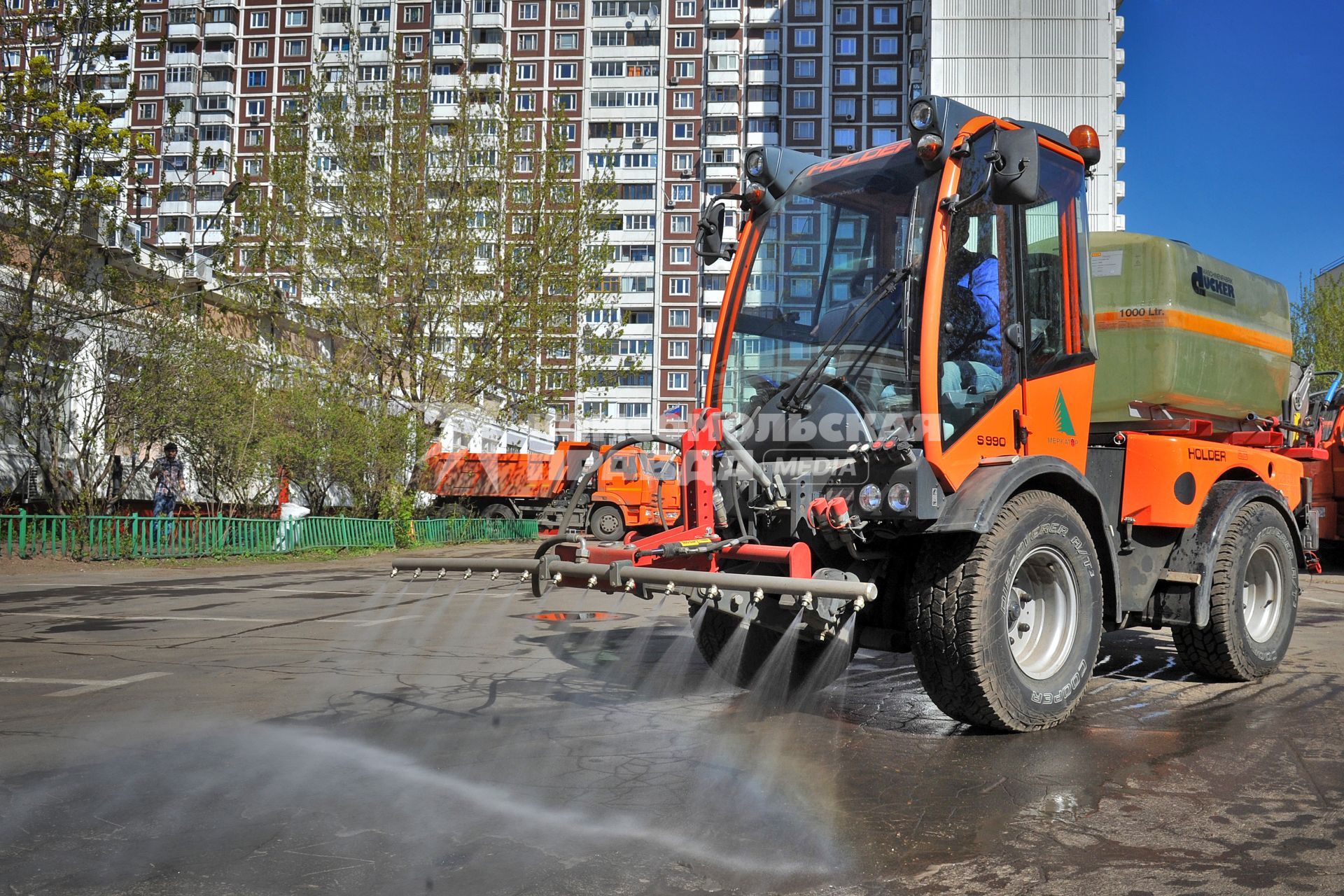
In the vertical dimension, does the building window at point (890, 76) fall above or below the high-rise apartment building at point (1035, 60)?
above

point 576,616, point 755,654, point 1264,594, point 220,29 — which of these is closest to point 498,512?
point 576,616

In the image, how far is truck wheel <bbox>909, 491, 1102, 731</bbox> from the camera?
5.04 meters

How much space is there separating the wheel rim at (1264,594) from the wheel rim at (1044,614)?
2.23m

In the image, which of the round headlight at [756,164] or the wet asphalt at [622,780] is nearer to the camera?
the wet asphalt at [622,780]

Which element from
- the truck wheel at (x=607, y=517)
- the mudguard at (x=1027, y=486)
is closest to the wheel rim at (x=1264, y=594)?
the mudguard at (x=1027, y=486)

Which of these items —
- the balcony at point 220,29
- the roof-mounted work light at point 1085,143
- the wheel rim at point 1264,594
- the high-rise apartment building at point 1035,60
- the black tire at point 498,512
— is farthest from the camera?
the balcony at point 220,29

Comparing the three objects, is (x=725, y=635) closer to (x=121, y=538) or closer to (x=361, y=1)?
(x=121, y=538)

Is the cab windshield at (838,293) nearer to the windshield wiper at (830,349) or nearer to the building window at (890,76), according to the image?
the windshield wiper at (830,349)

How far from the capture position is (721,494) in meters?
5.61

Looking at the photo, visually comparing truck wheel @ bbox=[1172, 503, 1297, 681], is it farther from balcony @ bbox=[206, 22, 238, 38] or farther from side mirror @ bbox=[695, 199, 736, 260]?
balcony @ bbox=[206, 22, 238, 38]

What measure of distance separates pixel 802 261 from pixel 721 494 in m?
1.40

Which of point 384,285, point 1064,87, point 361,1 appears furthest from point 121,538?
point 361,1

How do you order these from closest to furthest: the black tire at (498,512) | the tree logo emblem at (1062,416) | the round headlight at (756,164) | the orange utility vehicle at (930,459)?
the orange utility vehicle at (930,459) < the tree logo emblem at (1062,416) < the round headlight at (756,164) < the black tire at (498,512)

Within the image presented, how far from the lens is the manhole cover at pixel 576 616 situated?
1030cm
